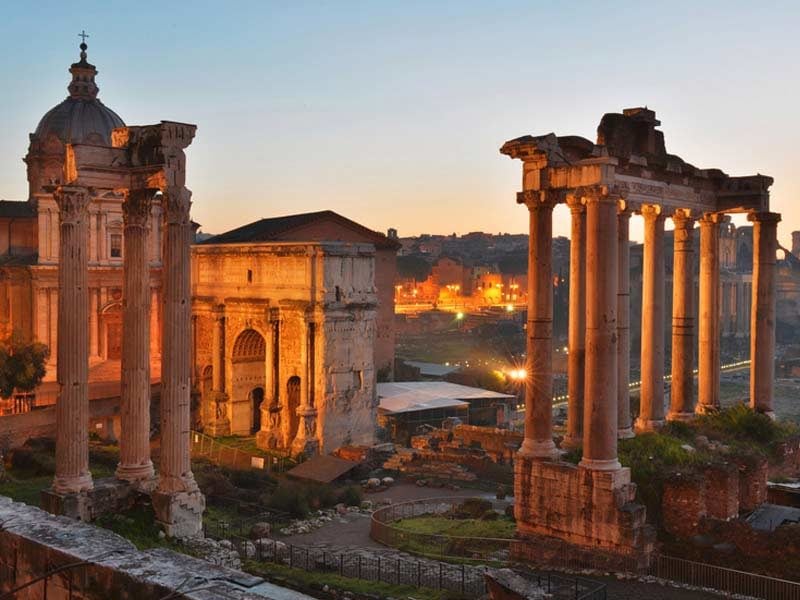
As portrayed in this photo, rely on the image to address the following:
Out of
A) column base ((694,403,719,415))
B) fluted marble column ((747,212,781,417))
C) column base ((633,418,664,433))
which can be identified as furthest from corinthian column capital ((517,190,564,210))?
column base ((694,403,719,415))

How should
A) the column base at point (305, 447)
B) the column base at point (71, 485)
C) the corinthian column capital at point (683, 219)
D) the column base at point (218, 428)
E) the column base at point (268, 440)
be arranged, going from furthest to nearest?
the column base at point (218, 428)
the column base at point (268, 440)
the column base at point (305, 447)
the corinthian column capital at point (683, 219)
the column base at point (71, 485)

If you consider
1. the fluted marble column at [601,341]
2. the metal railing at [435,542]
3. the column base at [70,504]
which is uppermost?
the fluted marble column at [601,341]

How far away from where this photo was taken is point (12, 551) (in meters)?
9.35

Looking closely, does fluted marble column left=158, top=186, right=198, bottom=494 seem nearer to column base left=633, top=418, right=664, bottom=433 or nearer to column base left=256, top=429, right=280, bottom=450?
column base left=633, top=418, right=664, bottom=433

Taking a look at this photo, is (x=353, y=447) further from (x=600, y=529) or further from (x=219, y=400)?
(x=600, y=529)

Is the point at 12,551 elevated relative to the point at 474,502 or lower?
elevated

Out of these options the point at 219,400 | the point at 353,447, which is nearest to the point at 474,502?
the point at 353,447

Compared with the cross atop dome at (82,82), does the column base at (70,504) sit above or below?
below

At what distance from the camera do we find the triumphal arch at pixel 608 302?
54.6ft

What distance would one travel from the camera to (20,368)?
35656 mm

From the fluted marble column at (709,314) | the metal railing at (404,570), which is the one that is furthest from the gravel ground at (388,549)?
the fluted marble column at (709,314)

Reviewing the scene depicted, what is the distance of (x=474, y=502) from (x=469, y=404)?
21.9m

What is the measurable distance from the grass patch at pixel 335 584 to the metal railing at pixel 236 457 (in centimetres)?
1648

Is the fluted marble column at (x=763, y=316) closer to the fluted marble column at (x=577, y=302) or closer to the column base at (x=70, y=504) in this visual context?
the fluted marble column at (x=577, y=302)
